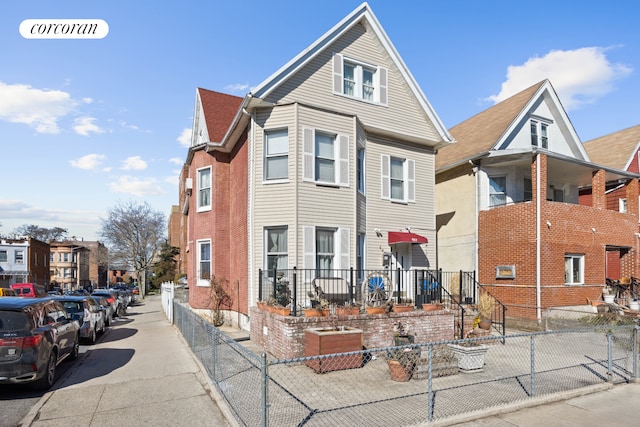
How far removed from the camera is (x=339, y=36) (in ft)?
49.4

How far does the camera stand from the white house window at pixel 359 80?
15.0 metres

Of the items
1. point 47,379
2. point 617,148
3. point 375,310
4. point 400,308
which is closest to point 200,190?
point 375,310

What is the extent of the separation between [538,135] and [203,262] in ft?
54.1

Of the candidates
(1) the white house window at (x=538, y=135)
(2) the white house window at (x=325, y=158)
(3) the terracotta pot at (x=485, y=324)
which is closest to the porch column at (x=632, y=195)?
(1) the white house window at (x=538, y=135)

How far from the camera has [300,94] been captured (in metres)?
14.1

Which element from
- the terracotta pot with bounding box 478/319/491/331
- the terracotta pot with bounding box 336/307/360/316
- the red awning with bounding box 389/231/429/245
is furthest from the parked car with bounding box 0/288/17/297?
the terracotta pot with bounding box 478/319/491/331

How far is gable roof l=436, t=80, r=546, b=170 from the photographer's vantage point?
19.1 meters

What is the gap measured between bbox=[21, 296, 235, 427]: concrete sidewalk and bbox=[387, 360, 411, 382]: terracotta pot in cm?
342

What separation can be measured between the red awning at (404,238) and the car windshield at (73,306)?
10835 mm

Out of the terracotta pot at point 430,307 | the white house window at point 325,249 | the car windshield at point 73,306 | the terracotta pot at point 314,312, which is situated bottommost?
the car windshield at point 73,306

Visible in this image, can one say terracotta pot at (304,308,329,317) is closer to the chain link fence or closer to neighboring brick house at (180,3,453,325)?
the chain link fence

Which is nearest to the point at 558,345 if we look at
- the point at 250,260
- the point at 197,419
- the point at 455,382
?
the point at 455,382

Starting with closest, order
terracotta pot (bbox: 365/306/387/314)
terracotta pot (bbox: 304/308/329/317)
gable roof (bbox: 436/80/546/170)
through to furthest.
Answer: terracotta pot (bbox: 304/308/329/317) → terracotta pot (bbox: 365/306/387/314) → gable roof (bbox: 436/80/546/170)

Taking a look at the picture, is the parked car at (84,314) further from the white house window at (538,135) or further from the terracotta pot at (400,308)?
the white house window at (538,135)
